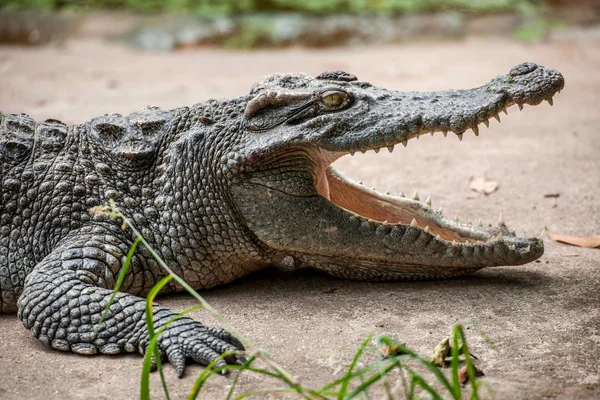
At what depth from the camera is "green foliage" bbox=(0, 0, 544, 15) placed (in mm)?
13945

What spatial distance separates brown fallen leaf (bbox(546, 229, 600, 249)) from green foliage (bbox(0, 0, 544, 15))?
9.54m

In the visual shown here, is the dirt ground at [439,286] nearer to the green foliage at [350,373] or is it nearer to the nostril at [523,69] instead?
the green foliage at [350,373]

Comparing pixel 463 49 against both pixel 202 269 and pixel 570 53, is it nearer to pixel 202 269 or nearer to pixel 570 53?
pixel 570 53

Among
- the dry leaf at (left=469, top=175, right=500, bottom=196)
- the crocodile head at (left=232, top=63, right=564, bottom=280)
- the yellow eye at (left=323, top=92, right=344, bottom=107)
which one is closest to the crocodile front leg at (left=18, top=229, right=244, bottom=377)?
the crocodile head at (left=232, top=63, right=564, bottom=280)

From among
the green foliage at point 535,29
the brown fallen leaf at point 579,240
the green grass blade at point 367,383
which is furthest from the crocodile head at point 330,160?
the green foliage at point 535,29

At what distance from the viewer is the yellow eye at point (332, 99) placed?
4.23 m

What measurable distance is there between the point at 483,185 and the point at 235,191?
2.72m

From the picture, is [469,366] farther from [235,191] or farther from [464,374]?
[235,191]

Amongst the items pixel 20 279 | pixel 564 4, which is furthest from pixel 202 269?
pixel 564 4

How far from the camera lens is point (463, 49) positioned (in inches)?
492

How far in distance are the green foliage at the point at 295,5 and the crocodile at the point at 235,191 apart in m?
9.89

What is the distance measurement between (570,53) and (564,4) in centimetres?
275

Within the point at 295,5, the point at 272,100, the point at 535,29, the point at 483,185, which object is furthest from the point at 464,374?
the point at 295,5

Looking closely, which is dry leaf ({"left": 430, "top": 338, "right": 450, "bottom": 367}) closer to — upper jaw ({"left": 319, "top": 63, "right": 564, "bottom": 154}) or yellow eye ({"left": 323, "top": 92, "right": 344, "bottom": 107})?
upper jaw ({"left": 319, "top": 63, "right": 564, "bottom": 154})
